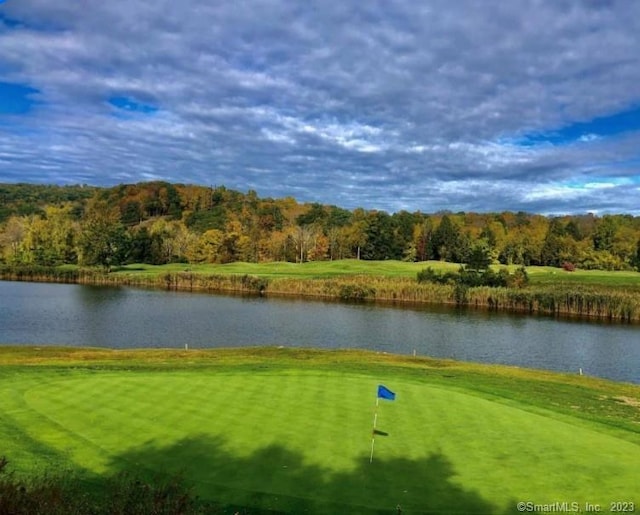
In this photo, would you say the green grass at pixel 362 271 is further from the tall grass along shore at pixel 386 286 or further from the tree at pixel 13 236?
the tree at pixel 13 236

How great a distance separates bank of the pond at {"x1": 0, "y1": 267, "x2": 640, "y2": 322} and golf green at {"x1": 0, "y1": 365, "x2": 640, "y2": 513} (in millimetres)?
53514

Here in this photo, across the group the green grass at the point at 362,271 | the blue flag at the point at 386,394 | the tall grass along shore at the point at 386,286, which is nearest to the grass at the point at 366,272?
the green grass at the point at 362,271

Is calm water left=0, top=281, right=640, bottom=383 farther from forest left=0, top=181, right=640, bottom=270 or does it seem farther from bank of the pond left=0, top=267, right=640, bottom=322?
forest left=0, top=181, right=640, bottom=270

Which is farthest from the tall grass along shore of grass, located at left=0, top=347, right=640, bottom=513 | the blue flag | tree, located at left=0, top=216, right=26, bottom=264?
the blue flag

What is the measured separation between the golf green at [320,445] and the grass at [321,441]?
29mm

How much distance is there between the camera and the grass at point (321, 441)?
308 inches

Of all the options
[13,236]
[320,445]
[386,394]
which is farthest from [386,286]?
[13,236]

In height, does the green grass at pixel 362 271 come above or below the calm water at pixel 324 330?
above

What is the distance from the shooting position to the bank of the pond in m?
61.4

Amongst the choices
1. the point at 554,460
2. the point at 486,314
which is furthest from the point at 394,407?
the point at 486,314

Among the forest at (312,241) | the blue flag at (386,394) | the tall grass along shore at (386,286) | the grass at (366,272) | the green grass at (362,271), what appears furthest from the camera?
the forest at (312,241)

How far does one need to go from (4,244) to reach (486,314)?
112 metres

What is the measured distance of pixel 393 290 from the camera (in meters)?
74.8

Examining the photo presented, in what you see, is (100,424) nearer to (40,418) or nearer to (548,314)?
(40,418)
